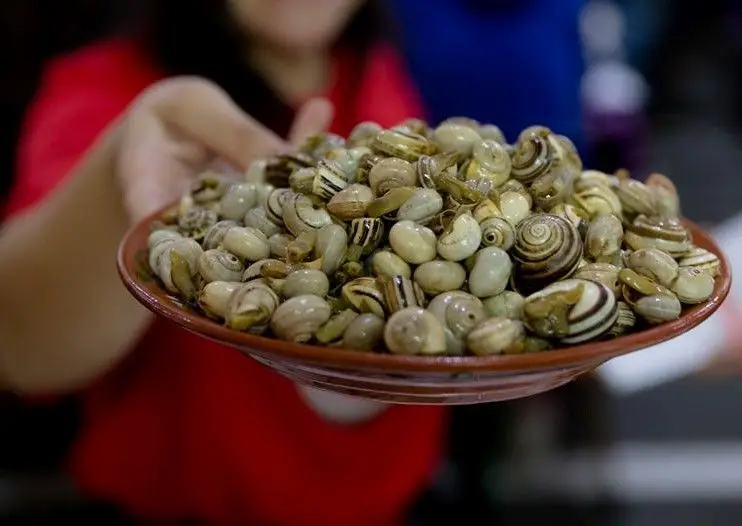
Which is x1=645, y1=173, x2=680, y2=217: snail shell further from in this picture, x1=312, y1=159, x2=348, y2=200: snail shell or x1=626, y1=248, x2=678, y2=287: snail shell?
x1=312, y1=159, x2=348, y2=200: snail shell

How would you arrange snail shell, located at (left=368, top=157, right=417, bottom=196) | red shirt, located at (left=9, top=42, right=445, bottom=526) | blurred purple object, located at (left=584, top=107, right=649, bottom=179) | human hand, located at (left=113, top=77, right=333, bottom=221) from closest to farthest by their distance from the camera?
snail shell, located at (left=368, top=157, right=417, bottom=196), human hand, located at (left=113, top=77, right=333, bottom=221), red shirt, located at (left=9, top=42, right=445, bottom=526), blurred purple object, located at (left=584, top=107, right=649, bottom=179)

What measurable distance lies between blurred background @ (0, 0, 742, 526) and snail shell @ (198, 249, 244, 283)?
0.73 metres

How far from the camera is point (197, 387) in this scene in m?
0.90

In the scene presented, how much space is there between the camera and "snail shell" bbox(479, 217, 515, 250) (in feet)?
1.53

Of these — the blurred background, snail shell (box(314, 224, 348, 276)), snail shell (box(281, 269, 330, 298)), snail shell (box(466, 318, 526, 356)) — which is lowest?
the blurred background

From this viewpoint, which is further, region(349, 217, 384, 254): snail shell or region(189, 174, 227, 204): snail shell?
region(189, 174, 227, 204): snail shell

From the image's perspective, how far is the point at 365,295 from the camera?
0.44m

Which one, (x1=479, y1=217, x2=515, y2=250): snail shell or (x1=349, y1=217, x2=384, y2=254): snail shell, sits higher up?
(x1=479, y1=217, x2=515, y2=250): snail shell

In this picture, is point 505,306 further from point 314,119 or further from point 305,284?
point 314,119

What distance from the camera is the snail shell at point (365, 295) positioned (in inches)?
17.1

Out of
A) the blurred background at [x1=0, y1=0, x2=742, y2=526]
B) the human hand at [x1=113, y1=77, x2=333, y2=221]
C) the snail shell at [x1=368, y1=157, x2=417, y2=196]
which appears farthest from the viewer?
the blurred background at [x1=0, y1=0, x2=742, y2=526]

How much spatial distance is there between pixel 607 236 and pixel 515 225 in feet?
0.19

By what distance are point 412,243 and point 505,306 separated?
0.06m

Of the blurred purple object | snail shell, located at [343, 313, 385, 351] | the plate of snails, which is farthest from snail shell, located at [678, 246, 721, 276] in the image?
the blurred purple object
